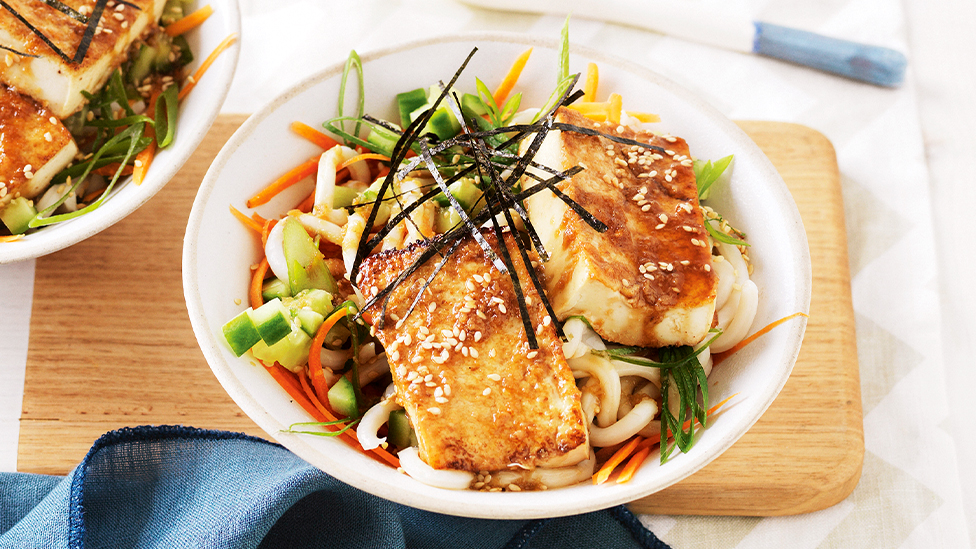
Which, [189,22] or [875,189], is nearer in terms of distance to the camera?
[189,22]

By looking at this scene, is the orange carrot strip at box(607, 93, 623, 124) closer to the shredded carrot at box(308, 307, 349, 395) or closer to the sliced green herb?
the sliced green herb

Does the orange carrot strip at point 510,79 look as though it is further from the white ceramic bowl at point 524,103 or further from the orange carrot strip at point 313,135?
the orange carrot strip at point 313,135

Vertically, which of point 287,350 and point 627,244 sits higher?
point 627,244

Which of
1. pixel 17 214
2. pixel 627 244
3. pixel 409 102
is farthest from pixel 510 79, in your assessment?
pixel 17 214

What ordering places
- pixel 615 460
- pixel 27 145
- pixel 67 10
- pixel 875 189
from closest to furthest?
pixel 615 460, pixel 27 145, pixel 67 10, pixel 875 189

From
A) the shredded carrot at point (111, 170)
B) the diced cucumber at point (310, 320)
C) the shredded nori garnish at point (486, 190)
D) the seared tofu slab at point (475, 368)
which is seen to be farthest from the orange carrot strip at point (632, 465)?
the shredded carrot at point (111, 170)

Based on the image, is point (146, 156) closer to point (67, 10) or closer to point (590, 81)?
point (67, 10)

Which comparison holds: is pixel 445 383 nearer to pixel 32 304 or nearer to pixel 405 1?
pixel 32 304
